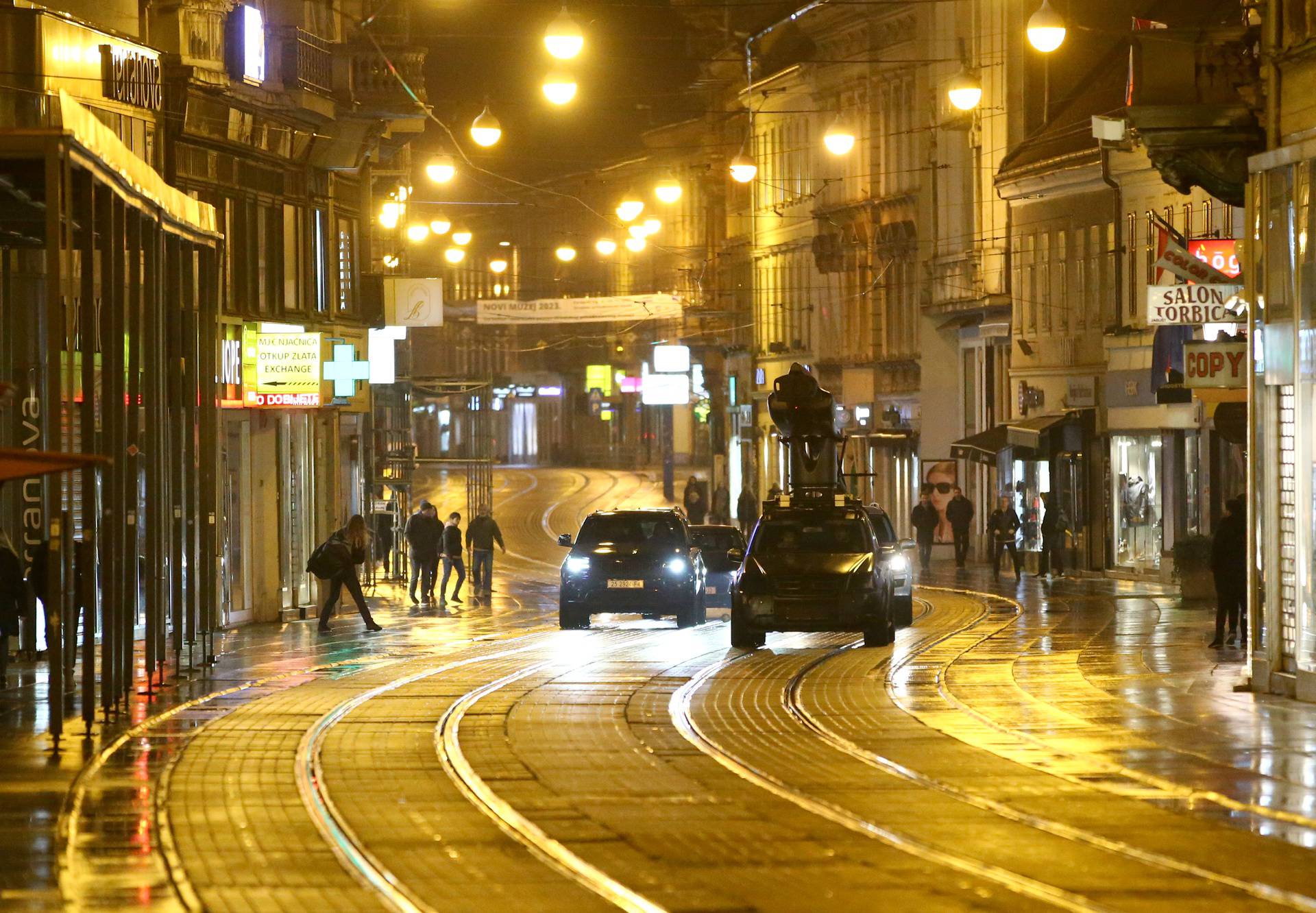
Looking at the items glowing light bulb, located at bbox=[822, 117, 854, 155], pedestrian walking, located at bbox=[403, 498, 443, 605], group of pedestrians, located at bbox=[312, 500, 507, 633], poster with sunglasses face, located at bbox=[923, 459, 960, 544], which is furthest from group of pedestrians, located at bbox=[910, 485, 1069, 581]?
pedestrian walking, located at bbox=[403, 498, 443, 605]

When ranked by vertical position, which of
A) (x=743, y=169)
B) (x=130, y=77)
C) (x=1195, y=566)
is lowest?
(x=1195, y=566)

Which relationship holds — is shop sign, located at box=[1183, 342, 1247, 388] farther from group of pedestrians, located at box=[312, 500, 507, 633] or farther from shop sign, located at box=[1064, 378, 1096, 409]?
shop sign, located at box=[1064, 378, 1096, 409]

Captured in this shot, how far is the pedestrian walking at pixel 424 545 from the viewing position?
38688 mm

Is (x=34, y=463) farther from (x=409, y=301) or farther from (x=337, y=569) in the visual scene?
(x=409, y=301)

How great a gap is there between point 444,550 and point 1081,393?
15.3 meters

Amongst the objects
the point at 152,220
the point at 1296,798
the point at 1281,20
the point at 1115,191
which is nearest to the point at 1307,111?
the point at 1281,20

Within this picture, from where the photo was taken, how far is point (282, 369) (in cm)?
3431

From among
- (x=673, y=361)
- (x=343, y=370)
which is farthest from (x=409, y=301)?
(x=673, y=361)

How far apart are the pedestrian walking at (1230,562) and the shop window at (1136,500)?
62.9 ft

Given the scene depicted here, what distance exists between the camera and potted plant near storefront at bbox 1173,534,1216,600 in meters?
35.0

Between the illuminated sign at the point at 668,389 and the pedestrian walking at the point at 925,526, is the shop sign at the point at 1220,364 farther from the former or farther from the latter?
the illuminated sign at the point at 668,389

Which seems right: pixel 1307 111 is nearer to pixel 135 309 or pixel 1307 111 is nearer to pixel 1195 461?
pixel 135 309

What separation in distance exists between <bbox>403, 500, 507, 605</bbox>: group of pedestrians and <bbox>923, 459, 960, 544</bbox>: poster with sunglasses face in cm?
1625

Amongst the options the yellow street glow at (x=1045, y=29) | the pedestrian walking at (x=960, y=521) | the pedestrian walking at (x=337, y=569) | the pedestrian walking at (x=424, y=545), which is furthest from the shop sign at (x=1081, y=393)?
the pedestrian walking at (x=337, y=569)
